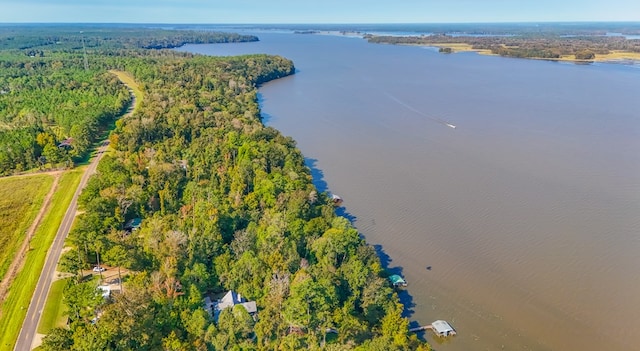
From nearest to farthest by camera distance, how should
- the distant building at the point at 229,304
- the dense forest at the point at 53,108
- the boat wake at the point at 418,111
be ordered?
the distant building at the point at 229,304 → the dense forest at the point at 53,108 → the boat wake at the point at 418,111

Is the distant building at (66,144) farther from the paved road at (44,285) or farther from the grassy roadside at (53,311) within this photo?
the grassy roadside at (53,311)

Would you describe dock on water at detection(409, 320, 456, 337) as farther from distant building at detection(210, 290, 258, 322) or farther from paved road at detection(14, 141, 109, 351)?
paved road at detection(14, 141, 109, 351)

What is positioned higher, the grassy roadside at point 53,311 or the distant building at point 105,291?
the distant building at point 105,291

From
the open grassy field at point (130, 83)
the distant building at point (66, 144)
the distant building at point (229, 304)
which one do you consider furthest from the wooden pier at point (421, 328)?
the open grassy field at point (130, 83)

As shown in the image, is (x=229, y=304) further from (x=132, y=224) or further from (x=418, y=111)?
(x=418, y=111)

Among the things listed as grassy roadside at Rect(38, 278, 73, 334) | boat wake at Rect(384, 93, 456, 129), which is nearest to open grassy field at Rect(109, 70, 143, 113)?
boat wake at Rect(384, 93, 456, 129)

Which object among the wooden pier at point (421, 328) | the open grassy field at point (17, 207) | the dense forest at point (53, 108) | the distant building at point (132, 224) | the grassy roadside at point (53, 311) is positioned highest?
the dense forest at point (53, 108)
